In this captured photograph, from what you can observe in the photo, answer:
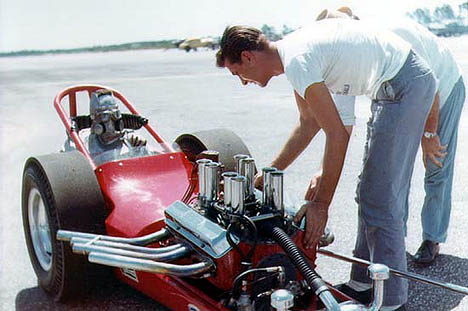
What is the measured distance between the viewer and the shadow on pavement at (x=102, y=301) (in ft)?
11.5

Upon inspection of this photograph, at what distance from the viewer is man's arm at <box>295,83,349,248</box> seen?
108 inches

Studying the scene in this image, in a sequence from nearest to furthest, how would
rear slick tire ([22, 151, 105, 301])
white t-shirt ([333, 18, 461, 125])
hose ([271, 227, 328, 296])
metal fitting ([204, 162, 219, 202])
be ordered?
hose ([271, 227, 328, 296]) < metal fitting ([204, 162, 219, 202]) < rear slick tire ([22, 151, 105, 301]) < white t-shirt ([333, 18, 461, 125])

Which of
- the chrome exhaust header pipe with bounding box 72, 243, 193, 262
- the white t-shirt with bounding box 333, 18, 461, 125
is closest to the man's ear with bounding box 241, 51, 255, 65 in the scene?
the chrome exhaust header pipe with bounding box 72, 243, 193, 262

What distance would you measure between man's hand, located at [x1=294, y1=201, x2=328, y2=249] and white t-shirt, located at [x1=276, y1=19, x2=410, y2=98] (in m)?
0.50

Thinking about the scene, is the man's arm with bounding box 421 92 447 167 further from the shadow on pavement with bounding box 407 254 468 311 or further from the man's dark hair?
the man's dark hair

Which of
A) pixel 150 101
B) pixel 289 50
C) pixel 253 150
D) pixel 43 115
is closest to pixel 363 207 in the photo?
pixel 289 50

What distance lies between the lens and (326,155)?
2803 mm

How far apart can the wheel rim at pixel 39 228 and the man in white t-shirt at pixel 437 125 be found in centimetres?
194

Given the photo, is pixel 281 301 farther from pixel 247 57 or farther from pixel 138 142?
pixel 138 142

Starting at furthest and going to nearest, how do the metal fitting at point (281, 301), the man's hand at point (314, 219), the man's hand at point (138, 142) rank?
the man's hand at point (138, 142) → the man's hand at point (314, 219) → the metal fitting at point (281, 301)

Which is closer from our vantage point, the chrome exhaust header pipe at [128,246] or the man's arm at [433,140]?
the chrome exhaust header pipe at [128,246]

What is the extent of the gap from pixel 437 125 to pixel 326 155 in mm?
1201

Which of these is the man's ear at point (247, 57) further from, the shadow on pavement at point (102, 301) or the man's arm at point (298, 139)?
the shadow on pavement at point (102, 301)

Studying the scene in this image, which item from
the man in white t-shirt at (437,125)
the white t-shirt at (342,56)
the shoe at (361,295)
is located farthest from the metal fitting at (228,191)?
the man in white t-shirt at (437,125)
